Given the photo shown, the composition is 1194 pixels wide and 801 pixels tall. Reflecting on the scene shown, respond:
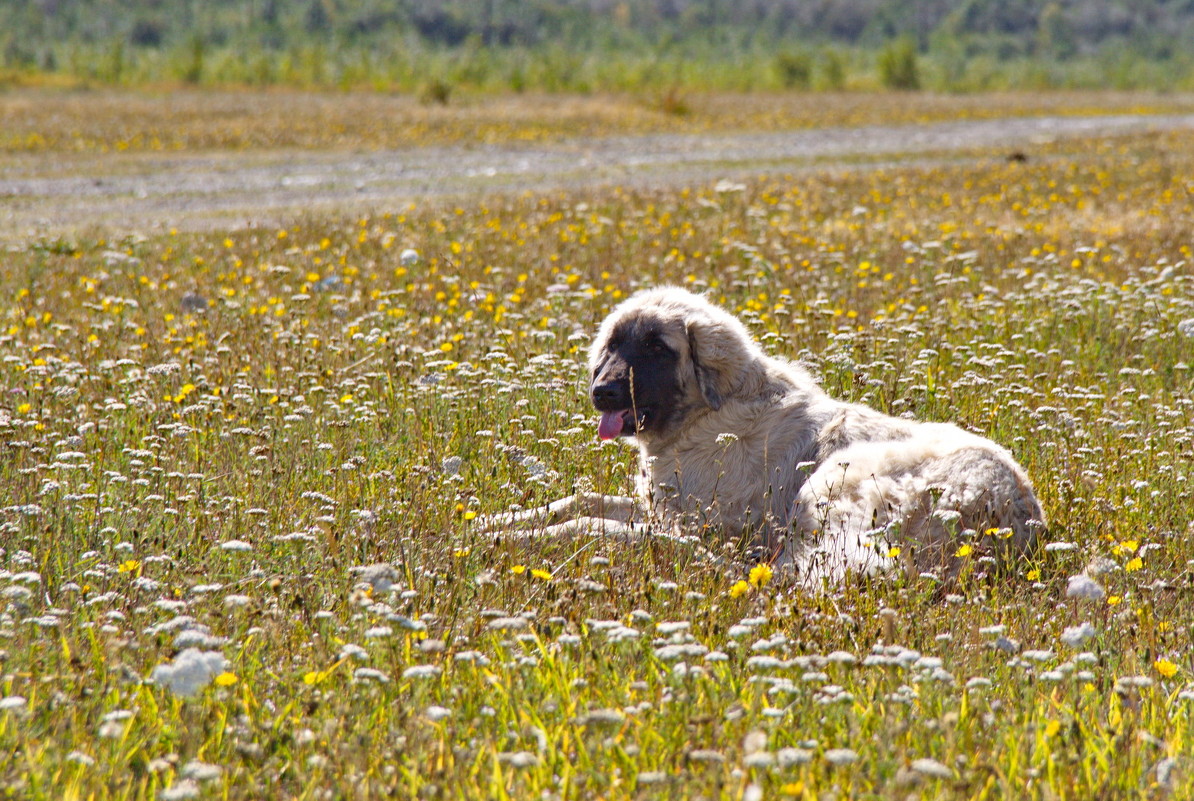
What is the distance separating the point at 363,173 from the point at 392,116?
13.8 m

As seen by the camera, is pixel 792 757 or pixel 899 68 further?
pixel 899 68

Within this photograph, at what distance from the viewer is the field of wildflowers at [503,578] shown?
9.42ft

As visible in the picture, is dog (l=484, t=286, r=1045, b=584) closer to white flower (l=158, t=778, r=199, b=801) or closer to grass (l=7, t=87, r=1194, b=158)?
white flower (l=158, t=778, r=199, b=801)

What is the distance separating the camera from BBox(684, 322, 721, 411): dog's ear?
5672 mm

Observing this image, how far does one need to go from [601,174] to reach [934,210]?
7683 mm

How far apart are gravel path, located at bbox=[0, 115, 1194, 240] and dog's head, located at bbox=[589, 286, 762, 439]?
8106 millimetres

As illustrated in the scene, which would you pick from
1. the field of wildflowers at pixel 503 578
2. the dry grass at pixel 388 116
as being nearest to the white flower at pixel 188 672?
the field of wildflowers at pixel 503 578

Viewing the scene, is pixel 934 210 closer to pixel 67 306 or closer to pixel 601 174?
pixel 601 174

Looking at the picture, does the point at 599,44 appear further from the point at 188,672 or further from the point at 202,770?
the point at 202,770

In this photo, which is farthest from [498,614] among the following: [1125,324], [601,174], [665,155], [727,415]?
[665,155]

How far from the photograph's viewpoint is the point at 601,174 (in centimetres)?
2095

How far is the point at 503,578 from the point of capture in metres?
4.20

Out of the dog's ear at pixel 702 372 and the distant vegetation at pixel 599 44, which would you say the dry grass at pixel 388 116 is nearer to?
the distant vegetation at pixel 599 44

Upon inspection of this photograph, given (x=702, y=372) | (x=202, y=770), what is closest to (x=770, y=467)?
(x=702, y=372)
